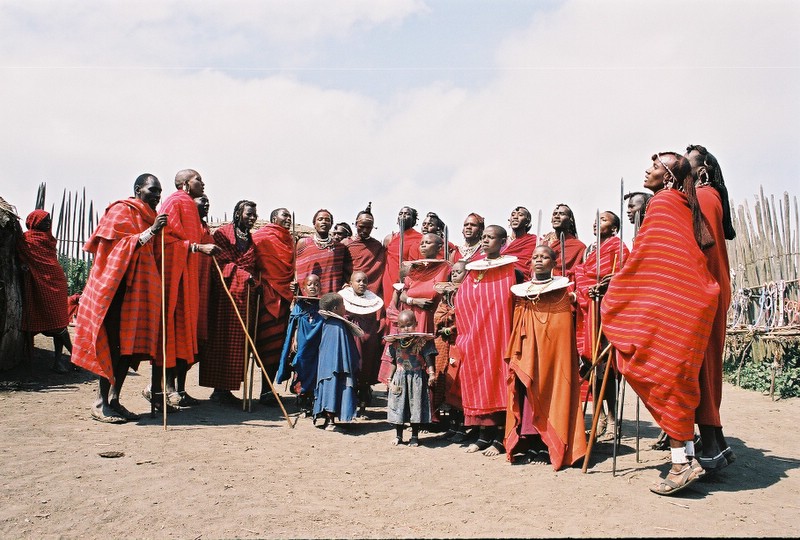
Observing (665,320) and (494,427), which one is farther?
(494,427)

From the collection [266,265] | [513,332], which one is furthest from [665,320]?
[266,265]

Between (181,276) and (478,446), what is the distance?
3.83m

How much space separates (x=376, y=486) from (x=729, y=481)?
281 cm

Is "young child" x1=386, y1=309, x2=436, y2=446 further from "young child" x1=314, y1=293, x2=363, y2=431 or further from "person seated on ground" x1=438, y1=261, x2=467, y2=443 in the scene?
"young child" x1=314, y1=293, x2=363, y2=431

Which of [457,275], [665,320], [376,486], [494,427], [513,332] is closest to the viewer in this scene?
[665,320]

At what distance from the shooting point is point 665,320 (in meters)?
4.81

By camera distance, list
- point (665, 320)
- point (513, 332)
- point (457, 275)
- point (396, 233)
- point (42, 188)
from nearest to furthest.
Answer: point (665, 320) → point (513, 332) → point (457, 275) → point (396, 233) → point (42, 188)

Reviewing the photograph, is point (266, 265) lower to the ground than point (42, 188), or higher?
lower

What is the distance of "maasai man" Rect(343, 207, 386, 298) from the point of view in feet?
28.4

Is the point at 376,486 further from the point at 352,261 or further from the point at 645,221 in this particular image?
the point at 352,261

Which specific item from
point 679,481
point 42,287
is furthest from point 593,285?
point 42,287

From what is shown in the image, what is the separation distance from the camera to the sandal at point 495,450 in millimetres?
6113

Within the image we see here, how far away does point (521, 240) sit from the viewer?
7352 millimetres

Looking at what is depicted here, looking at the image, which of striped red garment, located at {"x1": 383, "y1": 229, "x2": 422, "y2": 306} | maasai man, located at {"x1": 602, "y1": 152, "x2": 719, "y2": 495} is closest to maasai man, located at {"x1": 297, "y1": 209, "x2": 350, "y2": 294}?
striped red garment, located at {"x1": 383, "y1": 229, "x2": 422, "y2": 306}
